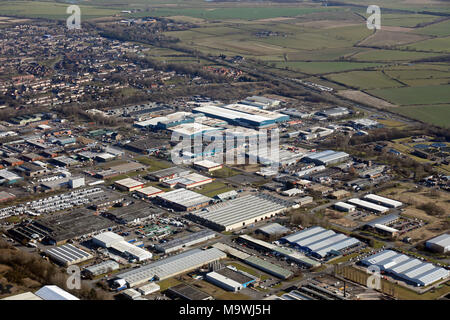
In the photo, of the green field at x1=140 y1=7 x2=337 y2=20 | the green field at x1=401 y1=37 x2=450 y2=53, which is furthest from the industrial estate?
the green field at x1=140 y1=7 x2=337 y2=20

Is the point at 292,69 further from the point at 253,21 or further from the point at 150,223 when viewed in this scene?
the point at 150,223

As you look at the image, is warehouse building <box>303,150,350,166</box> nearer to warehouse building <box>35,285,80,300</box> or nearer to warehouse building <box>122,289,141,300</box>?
warehouse building <box>122,289,141,300</box>

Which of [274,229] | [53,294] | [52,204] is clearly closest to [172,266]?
[53,294]

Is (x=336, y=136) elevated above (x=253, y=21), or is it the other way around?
→ (x=253, y=21)

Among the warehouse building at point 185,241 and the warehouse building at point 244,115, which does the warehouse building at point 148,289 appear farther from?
the warehouse building at point 244,115
